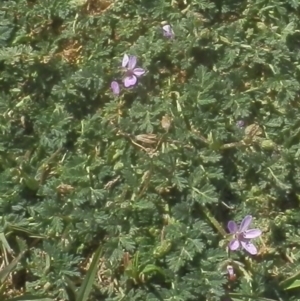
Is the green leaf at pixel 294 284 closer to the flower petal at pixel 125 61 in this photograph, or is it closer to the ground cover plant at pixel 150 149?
the ground cover plant at pixel 150 149

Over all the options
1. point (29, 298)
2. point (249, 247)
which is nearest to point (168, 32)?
point (249, 247)

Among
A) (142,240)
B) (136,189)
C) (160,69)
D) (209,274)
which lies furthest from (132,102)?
(209,274)

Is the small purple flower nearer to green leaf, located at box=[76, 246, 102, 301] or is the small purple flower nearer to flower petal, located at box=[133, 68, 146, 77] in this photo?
flower petal, located at box=[133, 68, 146, 77]

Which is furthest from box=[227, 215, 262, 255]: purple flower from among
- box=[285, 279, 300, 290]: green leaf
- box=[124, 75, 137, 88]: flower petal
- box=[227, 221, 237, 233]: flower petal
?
box=[124, 75, 137, 88]: flower petal

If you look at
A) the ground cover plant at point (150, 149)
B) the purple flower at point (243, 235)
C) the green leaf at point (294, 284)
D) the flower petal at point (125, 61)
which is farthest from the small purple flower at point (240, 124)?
the green leaf at point (294, 284)

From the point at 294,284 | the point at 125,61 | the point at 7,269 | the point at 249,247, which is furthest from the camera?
the point at 125,61

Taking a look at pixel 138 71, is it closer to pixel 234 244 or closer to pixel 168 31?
pixel 168 31

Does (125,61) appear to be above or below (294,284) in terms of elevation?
above

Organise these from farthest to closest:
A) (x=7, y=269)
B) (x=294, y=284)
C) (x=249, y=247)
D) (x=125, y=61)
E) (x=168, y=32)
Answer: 1. (x=168, y=32)
2. (x=125, y=61)
3. (x=294, y=284)
4. (x=249, y=247)
5. (x=7, y=269)
